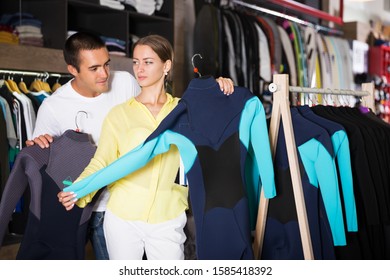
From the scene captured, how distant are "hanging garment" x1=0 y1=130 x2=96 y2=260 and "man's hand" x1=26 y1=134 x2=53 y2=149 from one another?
0.9 inches

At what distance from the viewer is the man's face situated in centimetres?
288

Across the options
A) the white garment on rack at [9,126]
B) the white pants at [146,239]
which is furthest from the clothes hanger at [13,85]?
the white pants at [146,239]

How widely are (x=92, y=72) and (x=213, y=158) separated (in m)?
0.76

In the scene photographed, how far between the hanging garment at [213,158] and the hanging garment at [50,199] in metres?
0.33

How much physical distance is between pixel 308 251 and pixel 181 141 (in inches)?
29.7

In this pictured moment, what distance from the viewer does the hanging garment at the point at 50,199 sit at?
272 cm

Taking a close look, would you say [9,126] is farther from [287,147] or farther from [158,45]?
[287,147]

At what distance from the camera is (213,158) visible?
98.7 inches

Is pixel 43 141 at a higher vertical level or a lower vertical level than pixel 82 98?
lower

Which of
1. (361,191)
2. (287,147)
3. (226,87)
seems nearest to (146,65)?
(226,87)

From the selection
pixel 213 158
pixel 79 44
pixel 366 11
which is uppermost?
pixel 366 11

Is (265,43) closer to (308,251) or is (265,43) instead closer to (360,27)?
(360,27)

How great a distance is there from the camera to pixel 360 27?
24.9ft
